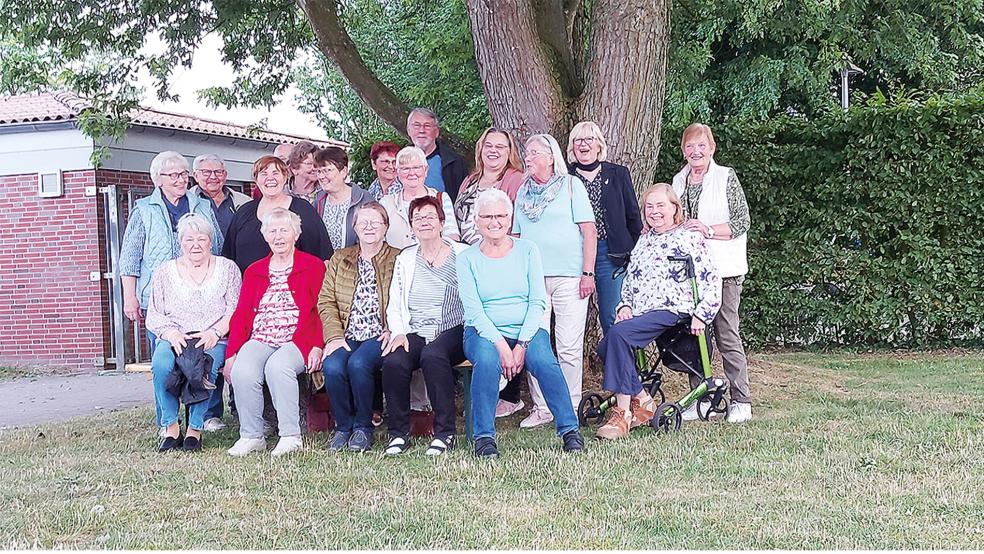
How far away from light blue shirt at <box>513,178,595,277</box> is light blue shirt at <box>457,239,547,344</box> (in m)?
0.33

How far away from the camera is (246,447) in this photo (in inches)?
215

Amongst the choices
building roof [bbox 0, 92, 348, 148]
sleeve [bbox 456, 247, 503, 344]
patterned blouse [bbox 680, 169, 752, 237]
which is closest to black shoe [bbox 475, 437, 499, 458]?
sleeve [bbox 456, 247, 503, 344]

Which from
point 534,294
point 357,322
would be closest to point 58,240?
point 357,322

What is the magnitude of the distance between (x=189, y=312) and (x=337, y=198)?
1.15 meters

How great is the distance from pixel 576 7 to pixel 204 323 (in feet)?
13.6

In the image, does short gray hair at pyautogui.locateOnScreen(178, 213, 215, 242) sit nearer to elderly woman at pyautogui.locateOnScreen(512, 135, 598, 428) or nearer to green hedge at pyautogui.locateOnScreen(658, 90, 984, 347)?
elderly woman at pyautogui.locateOnScreen(512, 135, 598, 428)

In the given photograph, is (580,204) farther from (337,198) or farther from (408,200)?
(337,198)

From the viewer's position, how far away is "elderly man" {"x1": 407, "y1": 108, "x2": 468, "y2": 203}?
6586 millimetres

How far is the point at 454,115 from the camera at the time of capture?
1731 centimetres

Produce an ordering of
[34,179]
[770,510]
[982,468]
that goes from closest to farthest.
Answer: [770,510]
[982,468]
[34,179]

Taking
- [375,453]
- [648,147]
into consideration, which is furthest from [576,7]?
[375,453]

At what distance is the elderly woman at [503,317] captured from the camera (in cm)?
524

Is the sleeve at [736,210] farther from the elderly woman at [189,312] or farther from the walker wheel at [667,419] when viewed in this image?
the elderly woman at [189,312]

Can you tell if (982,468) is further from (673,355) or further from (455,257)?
(455,257)
